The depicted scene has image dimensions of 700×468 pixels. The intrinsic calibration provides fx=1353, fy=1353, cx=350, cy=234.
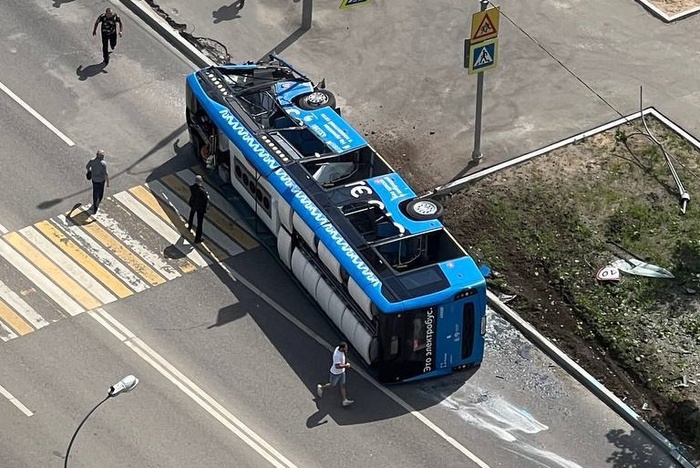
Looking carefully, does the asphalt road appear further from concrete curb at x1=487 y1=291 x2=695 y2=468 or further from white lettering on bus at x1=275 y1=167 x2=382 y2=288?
white lettering on bus at x1=275 y1=167 x2=382 y2=288

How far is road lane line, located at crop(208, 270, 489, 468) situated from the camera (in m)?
27.3

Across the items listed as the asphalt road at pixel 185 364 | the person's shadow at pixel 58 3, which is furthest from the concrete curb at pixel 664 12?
the person's shadow at pixel 58 3

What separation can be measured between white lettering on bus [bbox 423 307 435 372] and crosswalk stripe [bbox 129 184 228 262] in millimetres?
5833

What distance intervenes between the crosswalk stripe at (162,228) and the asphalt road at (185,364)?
0.14ft

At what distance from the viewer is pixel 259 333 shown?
29.3 metres

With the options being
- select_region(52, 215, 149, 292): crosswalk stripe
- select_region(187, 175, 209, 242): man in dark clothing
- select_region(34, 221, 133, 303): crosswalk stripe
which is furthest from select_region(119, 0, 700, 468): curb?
select_region(34, 221, 133, 303): crosswalk stripe

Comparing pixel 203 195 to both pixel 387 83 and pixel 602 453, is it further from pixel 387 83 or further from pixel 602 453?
pixel 602 453

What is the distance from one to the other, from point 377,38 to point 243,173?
8.47 metres

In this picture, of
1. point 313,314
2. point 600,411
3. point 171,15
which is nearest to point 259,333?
point 313,314

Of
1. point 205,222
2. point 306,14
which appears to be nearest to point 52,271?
point 205,222

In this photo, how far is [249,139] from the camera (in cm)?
3119

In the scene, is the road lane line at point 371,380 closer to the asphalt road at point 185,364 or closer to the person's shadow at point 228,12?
the asphalt road at point 185,364

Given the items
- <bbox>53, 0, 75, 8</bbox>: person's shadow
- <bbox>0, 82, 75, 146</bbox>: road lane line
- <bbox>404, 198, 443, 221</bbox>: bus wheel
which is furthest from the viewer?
<bbox>53, 0, 75, 8</bbox>: person's shadow

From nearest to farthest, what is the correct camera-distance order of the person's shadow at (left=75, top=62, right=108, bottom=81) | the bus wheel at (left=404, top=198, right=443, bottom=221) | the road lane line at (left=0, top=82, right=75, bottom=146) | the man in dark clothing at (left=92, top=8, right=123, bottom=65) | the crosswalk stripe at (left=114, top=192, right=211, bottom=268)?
1. the bus wheel at (left=404, top=198, right=443, bottom=221)
2. the crosswalk stripe at (left=114, top=192, right=211, bottom=268)
3. the road lane line at (left=0, top=82, right=75, bottom=146)
4. the man in dark clothing at (left=92, top=8, right=123, bottom=65)
5. the person's shadow at (left=75, top=62, right=108, bottom=81)
